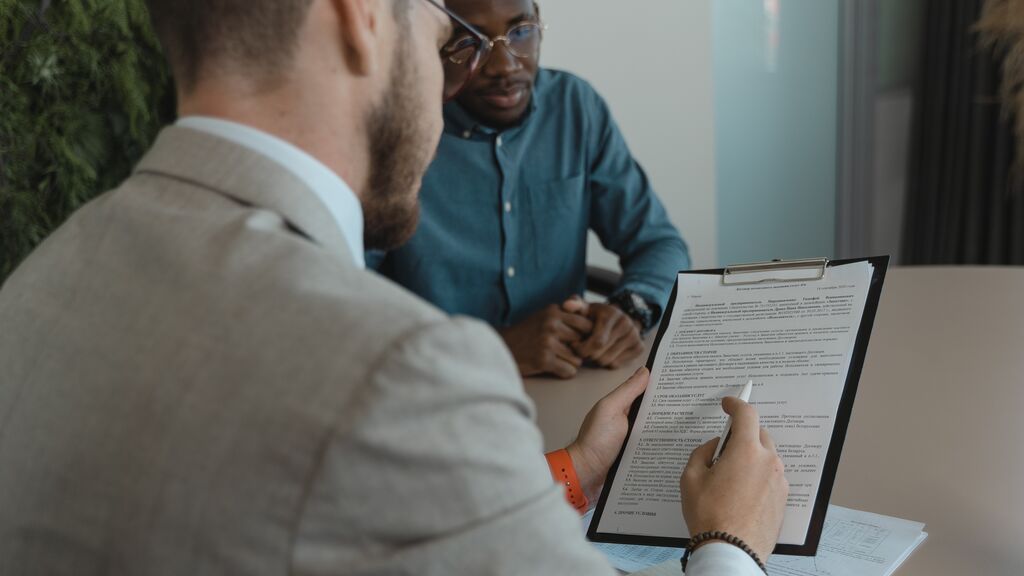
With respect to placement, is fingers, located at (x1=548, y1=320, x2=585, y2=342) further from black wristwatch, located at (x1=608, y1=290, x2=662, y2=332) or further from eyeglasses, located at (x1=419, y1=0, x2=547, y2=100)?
eyeglasses, located at (x1=419, y1=0, x2=547, y2=100)

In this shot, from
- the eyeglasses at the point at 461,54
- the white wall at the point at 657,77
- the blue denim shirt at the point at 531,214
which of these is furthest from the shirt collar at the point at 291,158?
the white wall at the point at 657,77

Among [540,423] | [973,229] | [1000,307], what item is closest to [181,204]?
[540,423]

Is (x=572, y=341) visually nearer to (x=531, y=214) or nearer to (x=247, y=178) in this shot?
(x=531, y=214)

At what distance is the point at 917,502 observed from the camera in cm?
112

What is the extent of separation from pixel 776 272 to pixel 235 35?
0.66m

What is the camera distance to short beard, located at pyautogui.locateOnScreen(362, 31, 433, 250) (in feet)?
3.02

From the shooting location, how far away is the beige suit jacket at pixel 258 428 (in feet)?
1.92

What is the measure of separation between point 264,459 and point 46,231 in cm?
188

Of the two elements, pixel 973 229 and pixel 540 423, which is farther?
pixel 973 229

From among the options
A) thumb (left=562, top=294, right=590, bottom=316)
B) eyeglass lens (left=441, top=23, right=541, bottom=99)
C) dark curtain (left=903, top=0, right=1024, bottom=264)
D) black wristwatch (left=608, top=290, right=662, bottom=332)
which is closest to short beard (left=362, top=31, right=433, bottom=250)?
eyeglass lens (left=441, top=23, right=541, bottom=99)

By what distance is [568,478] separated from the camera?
1.17 meters

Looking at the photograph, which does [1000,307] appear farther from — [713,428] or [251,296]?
[251,296]

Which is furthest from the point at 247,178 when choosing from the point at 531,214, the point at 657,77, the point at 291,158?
the point at 657,77

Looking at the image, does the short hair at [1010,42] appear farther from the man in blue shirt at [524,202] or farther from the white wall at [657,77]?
the man in blue shirt at [524,202]
